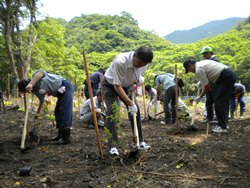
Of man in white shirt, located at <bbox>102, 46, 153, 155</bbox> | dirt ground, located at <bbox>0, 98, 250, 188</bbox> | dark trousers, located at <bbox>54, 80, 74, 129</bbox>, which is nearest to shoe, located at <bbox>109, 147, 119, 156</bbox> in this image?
man in white shirt, located at <bbox>102, 46, 153, 155</bbox>

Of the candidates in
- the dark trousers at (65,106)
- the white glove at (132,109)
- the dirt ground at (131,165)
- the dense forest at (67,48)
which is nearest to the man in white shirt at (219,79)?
the dirt ground at (131,165)

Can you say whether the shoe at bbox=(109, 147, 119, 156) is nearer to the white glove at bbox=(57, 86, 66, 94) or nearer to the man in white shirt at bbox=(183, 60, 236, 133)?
the white glove at bbox=(57, 86, 66, 94)

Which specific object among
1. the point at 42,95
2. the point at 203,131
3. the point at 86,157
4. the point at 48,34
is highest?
the point at 48,34

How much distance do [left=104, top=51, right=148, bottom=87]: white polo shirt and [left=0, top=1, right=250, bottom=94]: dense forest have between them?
1.87 metres

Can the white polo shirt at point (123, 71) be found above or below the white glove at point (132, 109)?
above

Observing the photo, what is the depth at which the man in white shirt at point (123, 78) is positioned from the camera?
10.3 ft

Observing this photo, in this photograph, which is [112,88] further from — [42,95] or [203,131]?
Result: [203,131]

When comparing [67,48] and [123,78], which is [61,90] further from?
[67,48]

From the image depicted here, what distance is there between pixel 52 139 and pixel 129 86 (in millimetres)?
2018

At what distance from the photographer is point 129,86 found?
3.64 metres

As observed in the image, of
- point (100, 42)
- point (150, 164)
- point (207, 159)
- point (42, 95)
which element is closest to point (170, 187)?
point (150, 164)

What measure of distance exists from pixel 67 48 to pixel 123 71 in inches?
988

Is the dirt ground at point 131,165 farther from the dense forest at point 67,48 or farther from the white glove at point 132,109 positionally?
the dense forest at point 67,48

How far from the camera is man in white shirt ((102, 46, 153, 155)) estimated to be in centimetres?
313
